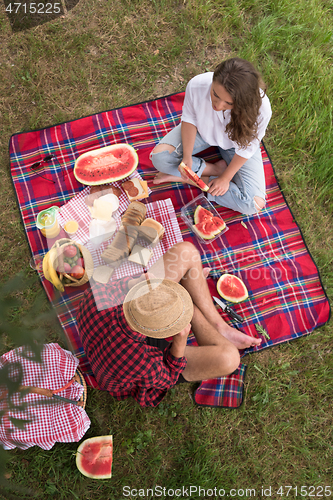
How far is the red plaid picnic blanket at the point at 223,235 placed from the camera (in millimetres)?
3562

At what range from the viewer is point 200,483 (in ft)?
10.5

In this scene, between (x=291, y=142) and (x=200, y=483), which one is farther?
(x=291, y=142)

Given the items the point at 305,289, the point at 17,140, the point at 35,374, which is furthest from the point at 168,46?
the point at 35,374

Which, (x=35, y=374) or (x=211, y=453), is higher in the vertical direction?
(x=35, y=374)

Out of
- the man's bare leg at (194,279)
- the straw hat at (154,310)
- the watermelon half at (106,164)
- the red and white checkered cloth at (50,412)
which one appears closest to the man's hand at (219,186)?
the man's bare leg at (194,279)

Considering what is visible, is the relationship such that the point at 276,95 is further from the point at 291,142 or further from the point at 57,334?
the point at 57,334

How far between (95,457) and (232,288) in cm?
221

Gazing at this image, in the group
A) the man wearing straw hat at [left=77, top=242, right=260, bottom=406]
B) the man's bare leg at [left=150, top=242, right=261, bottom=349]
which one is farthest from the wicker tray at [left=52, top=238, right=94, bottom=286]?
the man's bare leg at [left=150, top=242, right=261, bottom=349]

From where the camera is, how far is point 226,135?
10.5ft

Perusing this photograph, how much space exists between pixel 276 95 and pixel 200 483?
456 cm

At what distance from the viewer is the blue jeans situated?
11.4 feet

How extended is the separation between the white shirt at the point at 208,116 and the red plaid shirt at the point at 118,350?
1.68 m

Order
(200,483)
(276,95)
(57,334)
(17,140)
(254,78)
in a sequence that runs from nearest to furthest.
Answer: (254,78)
(200,483)
(57,334)
(17,140)
(276,95)

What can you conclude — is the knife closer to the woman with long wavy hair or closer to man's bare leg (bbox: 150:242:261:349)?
man's bare leg (bbox: 150:242:261:349)
